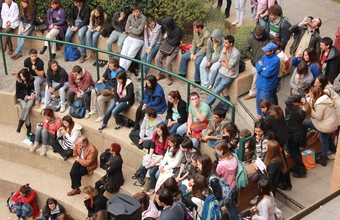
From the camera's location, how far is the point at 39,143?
12.6 meters

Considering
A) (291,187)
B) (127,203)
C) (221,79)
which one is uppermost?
(127,203)

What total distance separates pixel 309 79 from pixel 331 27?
4.76m

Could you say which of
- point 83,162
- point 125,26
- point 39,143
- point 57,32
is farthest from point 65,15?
point 83,162

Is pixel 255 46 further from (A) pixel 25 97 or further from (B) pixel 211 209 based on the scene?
(A) pixel 25 97

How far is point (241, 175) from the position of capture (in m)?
9.24

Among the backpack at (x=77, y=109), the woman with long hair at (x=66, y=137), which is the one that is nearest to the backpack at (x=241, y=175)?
the woman with long hair at (x=66, y=137)

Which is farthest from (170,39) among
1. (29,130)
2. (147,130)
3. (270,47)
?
(29,130)

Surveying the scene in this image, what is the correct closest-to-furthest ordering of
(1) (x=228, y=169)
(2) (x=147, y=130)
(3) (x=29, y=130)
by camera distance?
(1) (x=228, y=169) → (2) (x=147, y=130) → (3) (x=29, y=130)

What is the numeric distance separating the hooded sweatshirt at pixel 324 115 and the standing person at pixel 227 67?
1844 mm

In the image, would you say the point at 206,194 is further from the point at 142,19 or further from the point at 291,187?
the point at 142,19

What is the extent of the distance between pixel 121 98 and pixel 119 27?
220 cm

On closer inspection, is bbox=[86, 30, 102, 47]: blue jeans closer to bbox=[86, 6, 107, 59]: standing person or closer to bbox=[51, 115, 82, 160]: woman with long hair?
bbox=[86, 6, 107, 59]: standing person

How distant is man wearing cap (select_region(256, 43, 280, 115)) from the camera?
1052cm

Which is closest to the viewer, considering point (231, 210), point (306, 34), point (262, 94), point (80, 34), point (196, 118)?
point (231, 210)
